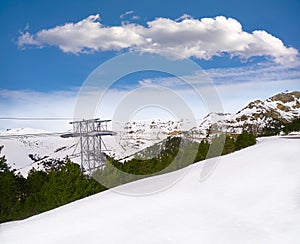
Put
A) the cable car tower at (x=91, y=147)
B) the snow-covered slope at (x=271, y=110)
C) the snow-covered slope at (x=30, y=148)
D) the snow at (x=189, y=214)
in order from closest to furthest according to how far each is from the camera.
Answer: the snow at (x=189, y=214) < the cable car tower at (x=91, y=147) < the snow-covered slope at (x=271, y=110) < the snow-covered slope at (x=30, y=148)

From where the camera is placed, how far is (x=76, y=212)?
287 inches

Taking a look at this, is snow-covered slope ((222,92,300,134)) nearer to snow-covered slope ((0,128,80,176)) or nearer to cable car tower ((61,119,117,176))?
snow-covered slope ((0,128,80,176))

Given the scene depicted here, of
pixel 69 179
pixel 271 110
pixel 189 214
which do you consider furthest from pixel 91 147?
pixel 271 110

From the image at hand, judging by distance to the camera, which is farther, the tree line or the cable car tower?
the cable car tower

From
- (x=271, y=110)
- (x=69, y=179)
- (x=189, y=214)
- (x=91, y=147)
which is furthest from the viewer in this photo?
(x=271, y=110)

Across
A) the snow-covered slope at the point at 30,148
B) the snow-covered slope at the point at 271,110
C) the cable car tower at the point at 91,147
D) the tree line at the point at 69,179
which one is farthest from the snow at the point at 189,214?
the snow-covered slope at the point at 30,148

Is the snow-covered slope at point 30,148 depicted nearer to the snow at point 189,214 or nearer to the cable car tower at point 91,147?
the cable car tower at point 91,147

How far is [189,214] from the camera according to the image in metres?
6.41

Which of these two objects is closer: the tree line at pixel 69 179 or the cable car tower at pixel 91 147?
the tree line at pixel 69 179

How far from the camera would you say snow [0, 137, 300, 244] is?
5.54 metres

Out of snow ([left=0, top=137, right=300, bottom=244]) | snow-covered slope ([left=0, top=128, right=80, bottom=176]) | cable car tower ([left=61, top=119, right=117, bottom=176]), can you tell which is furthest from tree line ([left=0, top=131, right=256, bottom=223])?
snow-covered slope ([left=0, top=128, right=80, bottom=176])

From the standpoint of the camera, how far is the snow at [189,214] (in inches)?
218

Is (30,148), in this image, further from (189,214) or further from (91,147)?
(189,214)

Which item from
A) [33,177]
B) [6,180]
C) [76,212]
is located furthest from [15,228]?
[33,177]
